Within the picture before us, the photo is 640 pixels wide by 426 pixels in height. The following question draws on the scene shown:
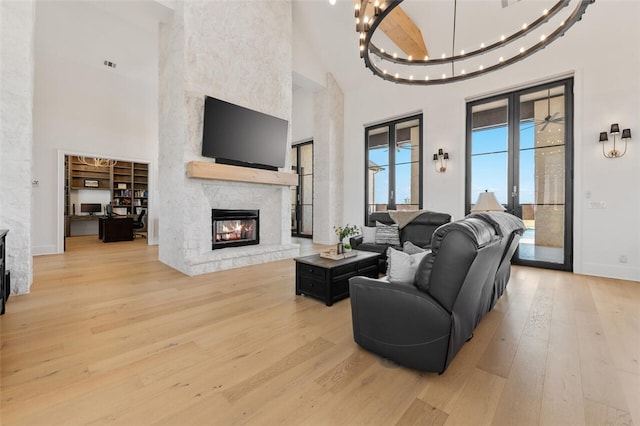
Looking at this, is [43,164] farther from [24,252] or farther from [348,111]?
[348,111]

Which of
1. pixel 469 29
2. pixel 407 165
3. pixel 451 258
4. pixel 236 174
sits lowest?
pixel 451 258

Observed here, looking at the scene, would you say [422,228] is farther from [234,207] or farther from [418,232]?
[234,207]

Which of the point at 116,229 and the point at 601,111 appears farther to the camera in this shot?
the point at 116,229

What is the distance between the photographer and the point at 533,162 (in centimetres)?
477

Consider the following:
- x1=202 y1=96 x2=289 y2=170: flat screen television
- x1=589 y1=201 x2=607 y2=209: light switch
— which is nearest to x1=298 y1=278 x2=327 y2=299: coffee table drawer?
x1=202 y1=96 x2=289 y2=170: flat screen television

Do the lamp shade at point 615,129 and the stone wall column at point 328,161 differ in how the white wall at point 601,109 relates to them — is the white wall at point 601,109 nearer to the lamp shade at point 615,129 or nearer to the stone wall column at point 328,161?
the lamp shade at point 615,129

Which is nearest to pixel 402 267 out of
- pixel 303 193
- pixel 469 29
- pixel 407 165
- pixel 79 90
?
pixel 407 165

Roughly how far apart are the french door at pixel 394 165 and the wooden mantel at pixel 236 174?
8.42ft

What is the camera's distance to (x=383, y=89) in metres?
6.63

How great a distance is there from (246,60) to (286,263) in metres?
3.74

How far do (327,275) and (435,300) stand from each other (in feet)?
4.64

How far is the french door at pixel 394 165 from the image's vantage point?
6289mm

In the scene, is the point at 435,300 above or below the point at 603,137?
below

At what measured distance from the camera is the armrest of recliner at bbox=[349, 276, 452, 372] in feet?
5.29
